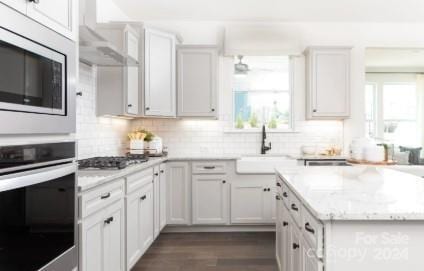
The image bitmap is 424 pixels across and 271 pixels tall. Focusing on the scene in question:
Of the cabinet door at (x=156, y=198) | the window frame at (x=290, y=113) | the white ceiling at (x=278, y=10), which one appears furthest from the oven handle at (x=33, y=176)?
the window frame at (x=290, y=113)

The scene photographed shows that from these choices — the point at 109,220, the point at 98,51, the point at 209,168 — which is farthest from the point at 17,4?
the point at 209,168

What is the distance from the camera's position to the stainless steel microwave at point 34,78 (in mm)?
1071

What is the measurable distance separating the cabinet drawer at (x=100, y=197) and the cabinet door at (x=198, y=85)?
201 cm

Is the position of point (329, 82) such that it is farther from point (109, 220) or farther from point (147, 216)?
point (109, 220)

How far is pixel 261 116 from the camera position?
494 cm

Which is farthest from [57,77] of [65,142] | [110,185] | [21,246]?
[110,185]

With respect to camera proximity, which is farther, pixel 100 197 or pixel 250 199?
pixel 250 199

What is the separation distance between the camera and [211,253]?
137 inches

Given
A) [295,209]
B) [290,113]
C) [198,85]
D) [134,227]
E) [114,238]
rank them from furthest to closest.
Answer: [290,113] → [198,85] → [134,227] → [114,238] → [295,209]

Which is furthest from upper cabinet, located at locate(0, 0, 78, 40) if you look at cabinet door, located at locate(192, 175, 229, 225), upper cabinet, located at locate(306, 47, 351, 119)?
upper cabinet, located at locate(306, 47, 351, 119)

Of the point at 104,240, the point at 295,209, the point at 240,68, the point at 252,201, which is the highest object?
the point at 240,68

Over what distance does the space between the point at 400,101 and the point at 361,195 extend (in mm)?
7652

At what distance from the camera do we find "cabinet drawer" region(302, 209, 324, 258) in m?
1.30

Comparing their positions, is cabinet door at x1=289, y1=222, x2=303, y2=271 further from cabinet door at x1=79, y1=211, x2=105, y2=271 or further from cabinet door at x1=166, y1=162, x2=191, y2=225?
cabinet door at x1=166, y1=162, x2=191, y2=225
